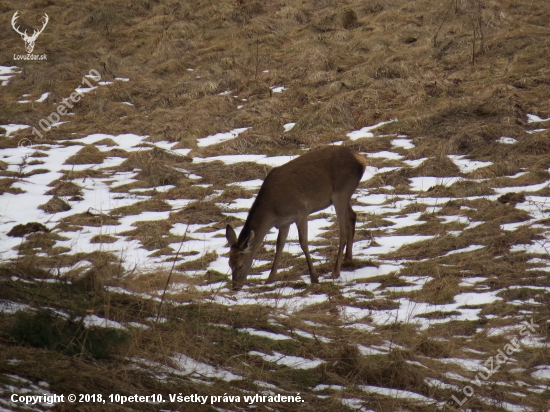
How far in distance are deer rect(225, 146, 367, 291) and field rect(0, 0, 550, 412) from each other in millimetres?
332

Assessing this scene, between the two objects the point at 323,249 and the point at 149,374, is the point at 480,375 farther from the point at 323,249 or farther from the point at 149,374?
the point at 323,249

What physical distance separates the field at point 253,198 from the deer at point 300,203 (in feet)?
1.09

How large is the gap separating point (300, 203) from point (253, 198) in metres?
3.52

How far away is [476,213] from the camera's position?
1100cm

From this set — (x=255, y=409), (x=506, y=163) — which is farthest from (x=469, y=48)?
(x=255, y=409)

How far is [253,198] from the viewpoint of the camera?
43.3ft

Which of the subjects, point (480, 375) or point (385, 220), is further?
point (385, 220)

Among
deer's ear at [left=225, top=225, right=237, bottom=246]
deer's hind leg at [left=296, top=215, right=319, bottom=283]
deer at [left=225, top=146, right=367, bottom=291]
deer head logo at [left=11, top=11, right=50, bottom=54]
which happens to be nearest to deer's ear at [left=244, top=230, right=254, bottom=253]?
deer at [left=225, top=146, right=367, bottom=291]

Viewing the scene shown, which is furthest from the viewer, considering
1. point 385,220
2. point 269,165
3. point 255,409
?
point 269,165

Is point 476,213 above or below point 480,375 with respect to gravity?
below

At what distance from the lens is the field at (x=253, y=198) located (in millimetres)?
5359

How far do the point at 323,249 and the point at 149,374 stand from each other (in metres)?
5.90

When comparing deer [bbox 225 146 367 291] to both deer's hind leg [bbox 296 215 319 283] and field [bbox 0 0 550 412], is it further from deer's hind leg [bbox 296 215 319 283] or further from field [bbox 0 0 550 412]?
field [bbox 0 0 550 412]

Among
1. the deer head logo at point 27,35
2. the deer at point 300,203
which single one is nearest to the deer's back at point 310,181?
the deer at point 300,203
